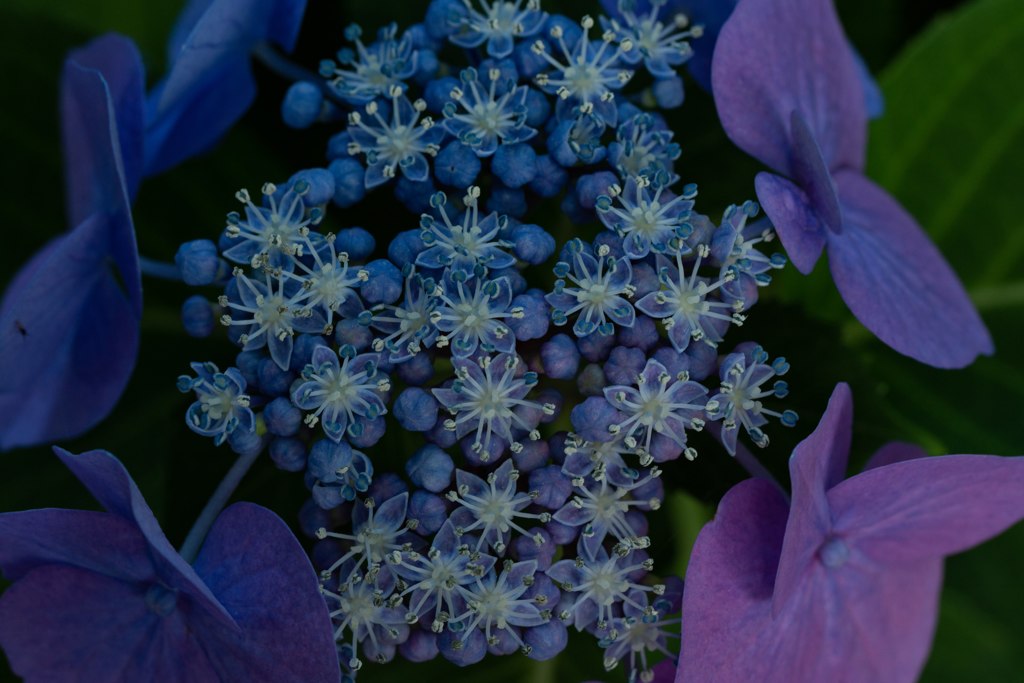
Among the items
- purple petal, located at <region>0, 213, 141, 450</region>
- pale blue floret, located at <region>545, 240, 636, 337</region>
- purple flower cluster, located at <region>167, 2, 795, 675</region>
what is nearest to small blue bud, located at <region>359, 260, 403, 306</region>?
purple flower cluster, located at <region>167, 2, 795, 675</region>

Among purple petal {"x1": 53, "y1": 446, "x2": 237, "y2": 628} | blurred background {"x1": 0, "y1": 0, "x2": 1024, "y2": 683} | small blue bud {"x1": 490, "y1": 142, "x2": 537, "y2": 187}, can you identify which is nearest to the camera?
purple petal {"x1": 53, "y1": 446, "x2": 237, "y2": 628}

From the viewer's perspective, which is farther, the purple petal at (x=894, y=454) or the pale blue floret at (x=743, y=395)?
the purple petal at (x=894, y=454)

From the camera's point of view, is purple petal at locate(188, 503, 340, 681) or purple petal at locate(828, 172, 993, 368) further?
purple petal at locate(828, 172, 993, 368)

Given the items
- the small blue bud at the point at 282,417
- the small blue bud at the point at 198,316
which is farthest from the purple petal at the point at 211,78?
the small blue bud at the point at 282,417

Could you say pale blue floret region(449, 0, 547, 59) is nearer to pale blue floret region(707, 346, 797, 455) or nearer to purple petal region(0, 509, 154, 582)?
pale blue floret region(707, 346, 797, 455)

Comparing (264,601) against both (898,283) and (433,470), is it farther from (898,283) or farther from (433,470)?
(898,283)

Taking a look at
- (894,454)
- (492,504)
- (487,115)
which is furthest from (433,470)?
(894,454)

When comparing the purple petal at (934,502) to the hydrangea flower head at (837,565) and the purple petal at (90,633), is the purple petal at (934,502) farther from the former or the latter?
the purple petal at (90,633)

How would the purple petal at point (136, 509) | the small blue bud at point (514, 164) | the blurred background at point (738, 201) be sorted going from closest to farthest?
1. the purple petal at point (136, 509)
2. the small blue bud at point (514, 164)
3. the blurred background at point (738, 201)

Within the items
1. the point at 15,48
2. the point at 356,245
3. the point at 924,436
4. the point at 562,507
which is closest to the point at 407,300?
the point at 356,245
